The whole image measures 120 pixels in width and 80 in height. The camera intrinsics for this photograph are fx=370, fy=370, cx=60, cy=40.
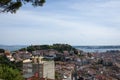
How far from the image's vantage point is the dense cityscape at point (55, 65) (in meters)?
29.9

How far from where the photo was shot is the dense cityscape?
2986 cm

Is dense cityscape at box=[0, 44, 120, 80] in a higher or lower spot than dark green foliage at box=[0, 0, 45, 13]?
lower

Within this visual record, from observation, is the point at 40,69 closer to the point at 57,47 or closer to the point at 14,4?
the point at 14,4

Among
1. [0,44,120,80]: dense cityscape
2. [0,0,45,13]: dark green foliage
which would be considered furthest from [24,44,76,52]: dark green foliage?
[0,0,45,13]: dark green foliage

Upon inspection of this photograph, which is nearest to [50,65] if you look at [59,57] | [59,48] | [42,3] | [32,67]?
[32,67]

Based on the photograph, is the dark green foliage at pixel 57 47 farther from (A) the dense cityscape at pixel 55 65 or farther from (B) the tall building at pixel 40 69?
(B) the tall building at pixel 40 69

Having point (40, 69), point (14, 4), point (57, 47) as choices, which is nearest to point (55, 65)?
point (40, 69)

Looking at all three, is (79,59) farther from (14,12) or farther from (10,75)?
(14,12)

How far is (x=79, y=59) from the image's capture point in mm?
104438

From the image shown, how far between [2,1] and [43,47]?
105547 mm

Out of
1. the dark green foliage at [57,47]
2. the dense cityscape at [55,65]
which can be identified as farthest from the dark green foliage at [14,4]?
the dark green foliage at [57,47]

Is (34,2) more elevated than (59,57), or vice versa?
(34,2)

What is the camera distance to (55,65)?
67938mm

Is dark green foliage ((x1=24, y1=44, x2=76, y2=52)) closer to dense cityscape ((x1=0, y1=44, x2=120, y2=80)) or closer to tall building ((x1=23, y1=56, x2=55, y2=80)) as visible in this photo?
dense cityscape ((x1=0, y1=44, x2=120, y2=80))
